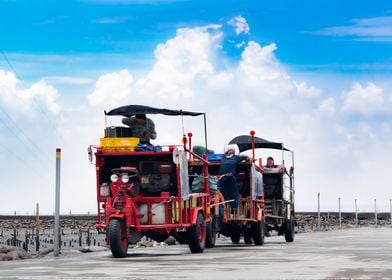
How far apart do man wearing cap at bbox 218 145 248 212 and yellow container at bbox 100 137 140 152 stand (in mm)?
6213

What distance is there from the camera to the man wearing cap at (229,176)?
1179 inches

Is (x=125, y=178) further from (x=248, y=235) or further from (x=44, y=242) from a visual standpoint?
(x=44, y=242)

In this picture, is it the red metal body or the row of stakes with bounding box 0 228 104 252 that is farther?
the row of stakes with bounding box 0 228 104 252

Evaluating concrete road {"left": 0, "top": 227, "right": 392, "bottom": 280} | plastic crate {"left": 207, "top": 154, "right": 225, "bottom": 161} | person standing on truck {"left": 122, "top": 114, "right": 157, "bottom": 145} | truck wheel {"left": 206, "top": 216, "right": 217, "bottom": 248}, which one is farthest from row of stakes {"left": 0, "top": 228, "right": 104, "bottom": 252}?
concrete road {"left": 0, "top": 227, "right": 392, "bottom": 280}

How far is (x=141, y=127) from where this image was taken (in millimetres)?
25281

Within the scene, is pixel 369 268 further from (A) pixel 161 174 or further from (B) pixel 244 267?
(A) pixel 161 174

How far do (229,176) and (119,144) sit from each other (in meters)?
6.69

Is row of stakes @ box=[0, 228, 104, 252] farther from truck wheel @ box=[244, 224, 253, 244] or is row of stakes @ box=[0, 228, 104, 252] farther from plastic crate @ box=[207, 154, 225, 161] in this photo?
plastic crate @ box=[207, 154, 225, 161]

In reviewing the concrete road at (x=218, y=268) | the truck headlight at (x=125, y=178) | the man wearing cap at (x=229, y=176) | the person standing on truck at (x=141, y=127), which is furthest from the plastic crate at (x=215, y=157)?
the concrete road at (x=218, y=268)

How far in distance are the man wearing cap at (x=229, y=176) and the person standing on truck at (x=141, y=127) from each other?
16.3 ft

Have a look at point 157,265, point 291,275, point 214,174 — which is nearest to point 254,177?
point 214,174

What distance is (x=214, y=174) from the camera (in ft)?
101

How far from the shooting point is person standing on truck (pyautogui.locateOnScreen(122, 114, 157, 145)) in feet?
82.8

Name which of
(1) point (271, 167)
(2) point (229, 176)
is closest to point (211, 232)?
(2) point (229, 176)
